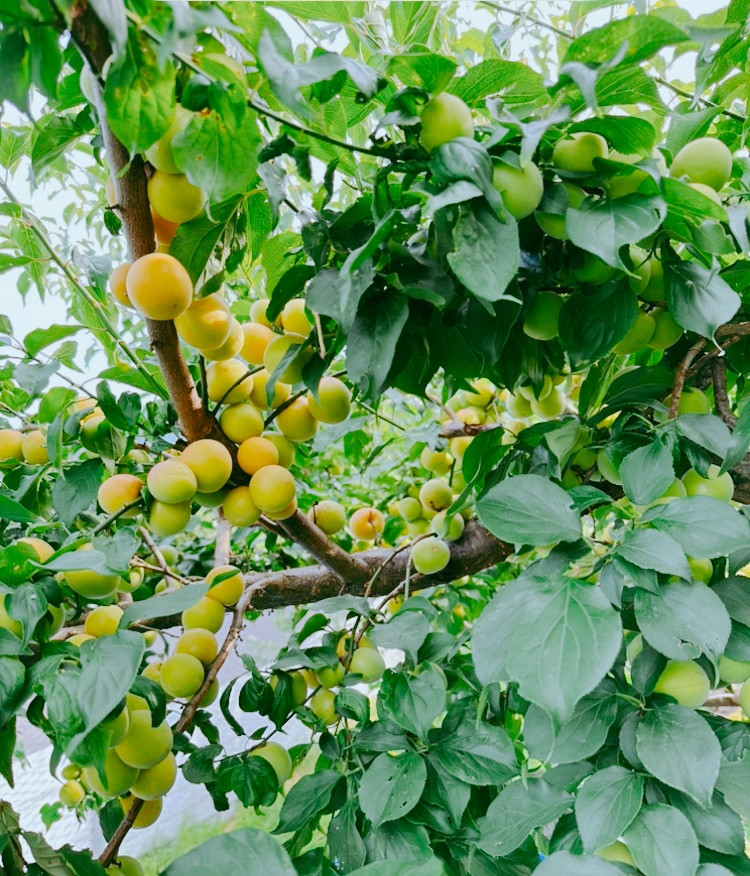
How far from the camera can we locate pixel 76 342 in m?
0.66

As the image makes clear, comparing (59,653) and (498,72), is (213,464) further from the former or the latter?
(498,72)

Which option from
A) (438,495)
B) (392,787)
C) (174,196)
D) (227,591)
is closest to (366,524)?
(438,495)

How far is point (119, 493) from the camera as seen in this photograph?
60cm

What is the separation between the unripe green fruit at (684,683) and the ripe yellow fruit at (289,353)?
338 mm

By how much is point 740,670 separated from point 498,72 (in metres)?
0.42

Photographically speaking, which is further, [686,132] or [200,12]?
[686,132]

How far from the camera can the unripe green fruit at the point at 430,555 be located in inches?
30.9

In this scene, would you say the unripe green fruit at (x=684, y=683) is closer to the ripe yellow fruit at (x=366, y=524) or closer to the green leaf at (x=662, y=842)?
the green leaf at (x=662, y=842)

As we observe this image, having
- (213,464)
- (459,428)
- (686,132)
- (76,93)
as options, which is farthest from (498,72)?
(459,428)

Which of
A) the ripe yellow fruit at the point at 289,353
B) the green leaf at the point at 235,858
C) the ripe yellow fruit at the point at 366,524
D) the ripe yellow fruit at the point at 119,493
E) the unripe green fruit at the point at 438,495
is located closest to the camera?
the green leaf at the point at 235,858

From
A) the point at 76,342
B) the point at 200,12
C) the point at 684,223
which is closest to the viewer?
the point at 200,12

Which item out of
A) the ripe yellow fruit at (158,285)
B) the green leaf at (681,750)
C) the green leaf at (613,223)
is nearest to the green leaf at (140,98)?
the ripe yellow fruit at (158,285)

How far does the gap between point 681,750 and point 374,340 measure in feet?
0.97

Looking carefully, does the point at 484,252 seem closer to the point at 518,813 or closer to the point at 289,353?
the point at 289,353
